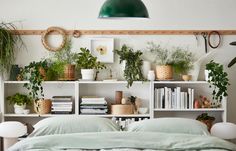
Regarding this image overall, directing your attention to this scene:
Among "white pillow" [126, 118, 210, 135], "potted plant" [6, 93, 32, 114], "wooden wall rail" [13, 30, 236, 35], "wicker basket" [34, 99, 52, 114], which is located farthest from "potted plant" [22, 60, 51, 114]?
"white pillow" [126, 118, 210, 135]

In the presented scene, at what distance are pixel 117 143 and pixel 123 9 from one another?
1.09m

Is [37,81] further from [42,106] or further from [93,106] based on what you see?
[93,106]

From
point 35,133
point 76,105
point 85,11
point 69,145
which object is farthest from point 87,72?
point 69,145

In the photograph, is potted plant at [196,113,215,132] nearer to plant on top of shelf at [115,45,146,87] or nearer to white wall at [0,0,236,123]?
white wall at [0,0,236,123]

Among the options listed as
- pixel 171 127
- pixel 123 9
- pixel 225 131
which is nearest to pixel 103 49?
pixel 171 127

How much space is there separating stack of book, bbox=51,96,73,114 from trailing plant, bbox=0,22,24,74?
2.21 ft

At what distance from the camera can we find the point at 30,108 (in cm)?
555

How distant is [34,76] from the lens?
206 inches

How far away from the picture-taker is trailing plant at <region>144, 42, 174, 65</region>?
5461mm

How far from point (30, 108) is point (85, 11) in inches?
51.1

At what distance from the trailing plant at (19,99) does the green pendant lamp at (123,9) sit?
225 cm

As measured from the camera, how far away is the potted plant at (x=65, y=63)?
5320mm

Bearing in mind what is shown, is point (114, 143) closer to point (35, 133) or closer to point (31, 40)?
point (35, 133)

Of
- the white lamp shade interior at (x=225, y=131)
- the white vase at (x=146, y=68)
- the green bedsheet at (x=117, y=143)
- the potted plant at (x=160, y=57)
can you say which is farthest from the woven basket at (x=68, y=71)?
the white lamp shade interior at (x=225, y=131)
